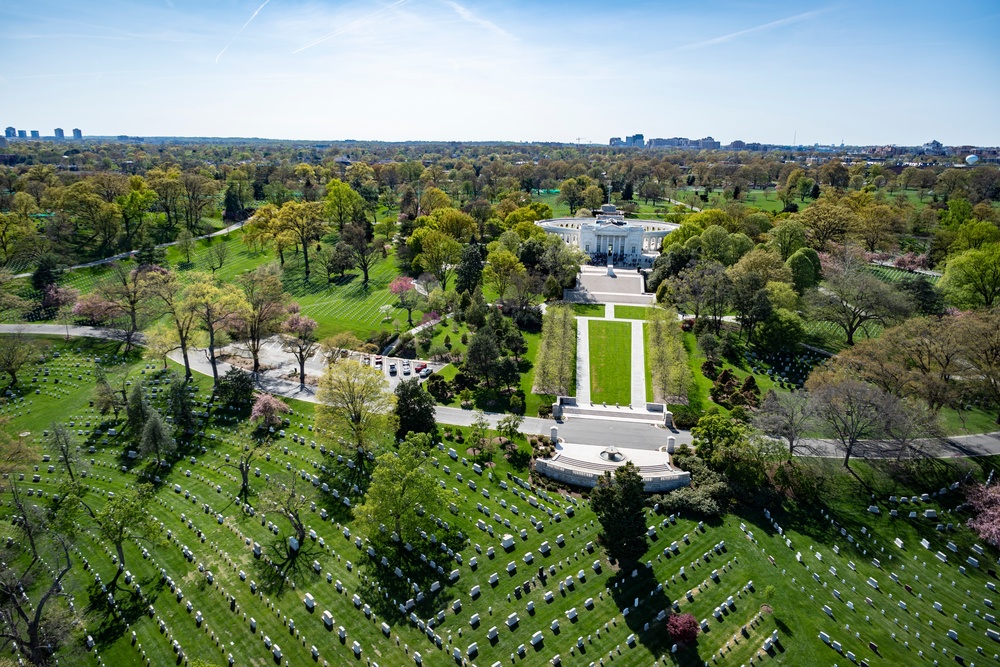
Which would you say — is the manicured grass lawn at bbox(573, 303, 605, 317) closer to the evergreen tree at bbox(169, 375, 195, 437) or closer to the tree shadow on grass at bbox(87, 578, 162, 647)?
the evergreen tree at bbox(169, 375, 195, 437)

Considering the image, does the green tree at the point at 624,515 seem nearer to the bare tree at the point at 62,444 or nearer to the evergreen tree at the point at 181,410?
the evergreen tree at the point at 181,410

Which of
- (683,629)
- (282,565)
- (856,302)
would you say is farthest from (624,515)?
(856,302)

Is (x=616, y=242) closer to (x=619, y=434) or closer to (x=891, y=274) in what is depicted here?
(x=891, y=274)

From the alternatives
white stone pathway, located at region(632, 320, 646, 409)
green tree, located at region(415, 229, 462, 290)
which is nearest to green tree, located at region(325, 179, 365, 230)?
green tree, located at region(415, 229, 462, 290)

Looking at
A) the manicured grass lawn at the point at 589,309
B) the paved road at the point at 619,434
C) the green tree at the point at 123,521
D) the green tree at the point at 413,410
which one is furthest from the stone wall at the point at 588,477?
the manicured grass lawn at the point at 589,309

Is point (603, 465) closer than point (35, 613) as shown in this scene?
No

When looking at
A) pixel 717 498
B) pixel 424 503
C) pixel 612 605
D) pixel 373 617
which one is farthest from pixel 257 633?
pixel 717 498

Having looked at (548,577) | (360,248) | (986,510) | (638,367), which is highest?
(360,248)
